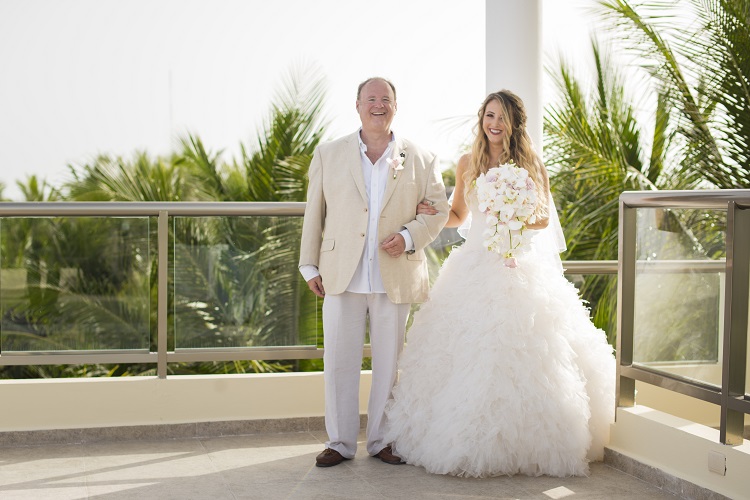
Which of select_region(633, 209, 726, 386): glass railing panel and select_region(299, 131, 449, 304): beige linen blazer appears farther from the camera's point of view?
select_region(299, 131, 449, 304): beige linen blazer

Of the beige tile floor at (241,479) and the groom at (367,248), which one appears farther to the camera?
the groom at (367,248)

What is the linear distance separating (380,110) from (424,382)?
4.69ft

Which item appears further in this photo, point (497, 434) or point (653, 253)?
point (653, 253)

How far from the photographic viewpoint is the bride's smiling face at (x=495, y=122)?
5.23 m

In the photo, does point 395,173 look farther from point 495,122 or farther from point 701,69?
point 701,69

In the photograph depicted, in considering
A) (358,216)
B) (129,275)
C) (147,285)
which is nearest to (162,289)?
(147,285)

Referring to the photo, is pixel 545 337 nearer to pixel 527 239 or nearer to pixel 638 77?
pixel 527 239

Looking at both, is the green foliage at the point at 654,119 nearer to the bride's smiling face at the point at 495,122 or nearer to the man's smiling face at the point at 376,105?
the bride's smiling face at the point at 495,122

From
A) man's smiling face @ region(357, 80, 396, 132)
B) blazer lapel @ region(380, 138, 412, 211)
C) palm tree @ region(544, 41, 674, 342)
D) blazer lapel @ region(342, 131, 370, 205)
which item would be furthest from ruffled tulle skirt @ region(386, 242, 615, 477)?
palm tree @ region(544, 41, 674, 342)

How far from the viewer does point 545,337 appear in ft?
15.8

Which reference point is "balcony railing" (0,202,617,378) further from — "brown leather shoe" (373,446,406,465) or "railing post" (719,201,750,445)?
"railing post" (719,201,750,445)

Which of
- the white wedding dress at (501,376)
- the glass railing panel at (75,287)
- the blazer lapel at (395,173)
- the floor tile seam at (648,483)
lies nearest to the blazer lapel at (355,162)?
the blazer lapel at (395,173)

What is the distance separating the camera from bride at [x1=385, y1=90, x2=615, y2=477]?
15.3 feet

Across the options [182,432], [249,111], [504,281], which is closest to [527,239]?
[504,281]
